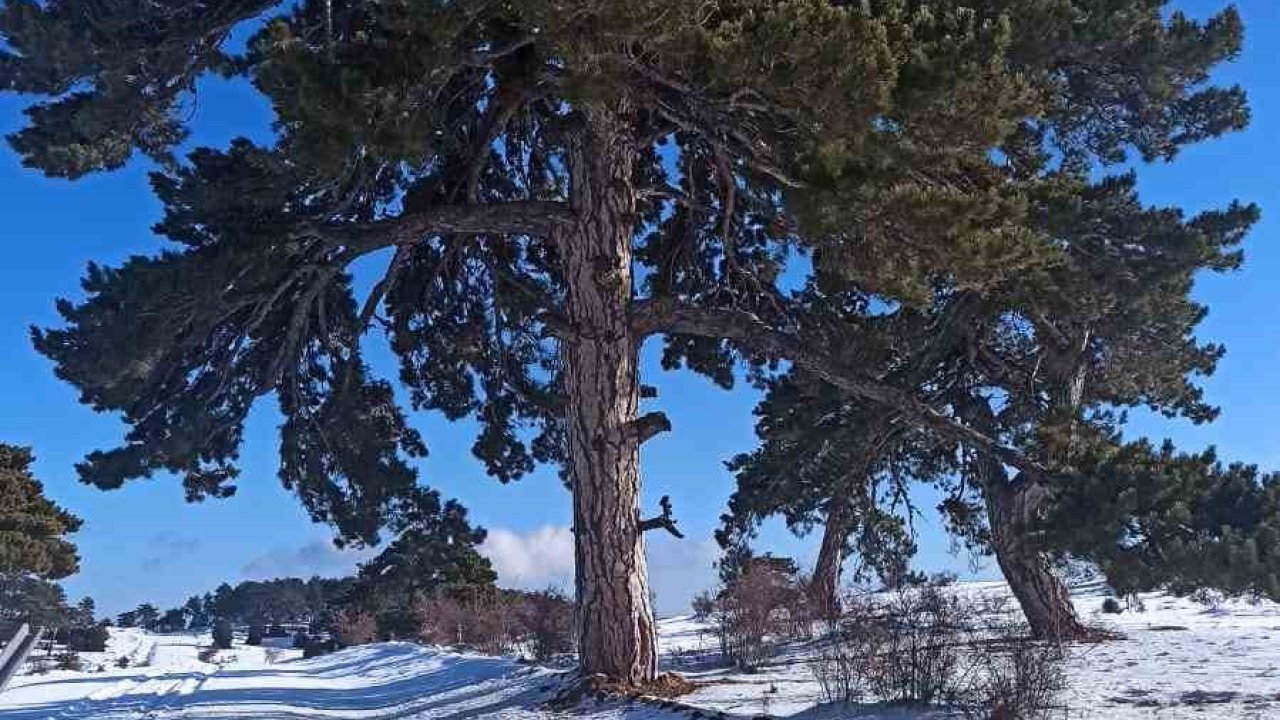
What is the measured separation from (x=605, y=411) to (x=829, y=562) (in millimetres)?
7157

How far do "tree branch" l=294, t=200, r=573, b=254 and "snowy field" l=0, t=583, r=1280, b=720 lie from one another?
15.7 feet

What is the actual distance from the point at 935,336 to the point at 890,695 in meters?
5.06

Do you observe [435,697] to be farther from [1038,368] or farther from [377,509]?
[1038,368]

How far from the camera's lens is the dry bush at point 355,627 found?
3675cm

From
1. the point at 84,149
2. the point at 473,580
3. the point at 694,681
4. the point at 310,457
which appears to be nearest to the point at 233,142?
the point at 84,149

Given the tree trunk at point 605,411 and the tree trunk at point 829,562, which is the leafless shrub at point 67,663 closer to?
the tree trunk at point 829,562

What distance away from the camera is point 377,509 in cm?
1425

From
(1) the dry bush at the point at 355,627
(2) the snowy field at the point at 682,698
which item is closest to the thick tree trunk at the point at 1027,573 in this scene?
(2) the snowy field at the point at 682,698

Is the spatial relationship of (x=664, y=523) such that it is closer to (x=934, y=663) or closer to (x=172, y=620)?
(x=934, y=663)

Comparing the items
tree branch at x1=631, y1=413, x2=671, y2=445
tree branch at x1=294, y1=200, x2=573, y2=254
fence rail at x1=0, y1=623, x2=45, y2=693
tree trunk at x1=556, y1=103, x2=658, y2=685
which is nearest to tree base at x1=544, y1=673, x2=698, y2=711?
tree trunk at x1=556, y1=103, x2=658, y2=685

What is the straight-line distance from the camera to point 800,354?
10.1 m

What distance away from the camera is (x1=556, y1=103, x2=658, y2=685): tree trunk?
32.3 feet

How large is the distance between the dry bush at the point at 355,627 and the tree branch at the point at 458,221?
28.6m

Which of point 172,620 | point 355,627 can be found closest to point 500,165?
point 355,627
